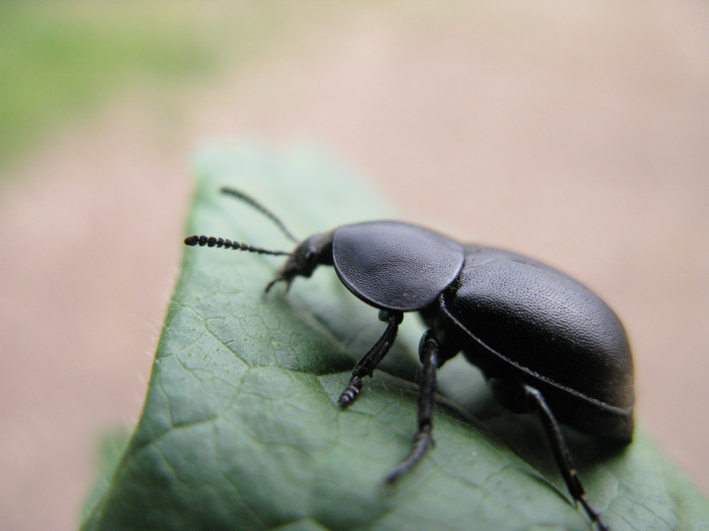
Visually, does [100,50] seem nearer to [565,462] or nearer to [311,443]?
→ [311,443]

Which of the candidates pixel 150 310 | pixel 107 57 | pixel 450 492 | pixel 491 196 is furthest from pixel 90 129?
pixel 450 492

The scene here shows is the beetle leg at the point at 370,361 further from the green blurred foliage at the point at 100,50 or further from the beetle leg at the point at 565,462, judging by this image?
the green blurred foliage at the point at 100,50

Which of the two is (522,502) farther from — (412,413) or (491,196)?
(491,196)

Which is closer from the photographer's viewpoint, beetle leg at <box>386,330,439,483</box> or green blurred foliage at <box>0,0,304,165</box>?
beetle leg at <box>386,330,439,483</box>

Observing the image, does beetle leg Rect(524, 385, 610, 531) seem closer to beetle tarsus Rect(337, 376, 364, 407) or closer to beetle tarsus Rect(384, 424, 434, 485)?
beetle tarsus Rect(384, 424, 434, 485)

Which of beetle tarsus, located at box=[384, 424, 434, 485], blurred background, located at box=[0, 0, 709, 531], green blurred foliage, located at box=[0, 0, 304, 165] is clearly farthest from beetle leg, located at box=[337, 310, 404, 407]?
green blurred foliage, located at box=[0, 0, 304, 165]

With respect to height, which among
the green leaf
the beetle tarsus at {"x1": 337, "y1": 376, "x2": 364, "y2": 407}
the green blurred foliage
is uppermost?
the beetle tarsus at {"x1": 337, "y1": 376, "x2": 364, "y2": 407}
